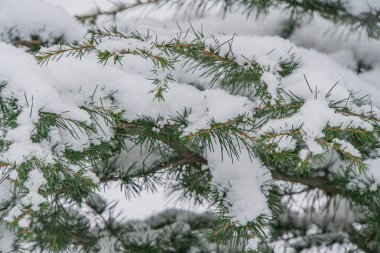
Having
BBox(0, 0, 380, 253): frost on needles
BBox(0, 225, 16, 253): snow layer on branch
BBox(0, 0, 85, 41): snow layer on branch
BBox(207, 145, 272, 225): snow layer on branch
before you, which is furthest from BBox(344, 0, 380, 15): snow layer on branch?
BBox(0, 225, 16, 253): snow layer on branch

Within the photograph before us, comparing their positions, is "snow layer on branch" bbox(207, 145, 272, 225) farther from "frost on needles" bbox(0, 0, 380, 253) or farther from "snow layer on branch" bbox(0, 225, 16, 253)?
"snow layer on branch" bbox(0, 225, 16, 253)

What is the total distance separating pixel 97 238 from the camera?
2.27 meters

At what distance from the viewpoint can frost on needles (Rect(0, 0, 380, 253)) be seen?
122 centimetres

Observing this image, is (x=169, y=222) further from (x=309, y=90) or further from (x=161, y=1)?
(x=309, y=90)

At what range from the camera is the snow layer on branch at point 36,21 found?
1959 mm

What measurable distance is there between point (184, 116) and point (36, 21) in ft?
3.02

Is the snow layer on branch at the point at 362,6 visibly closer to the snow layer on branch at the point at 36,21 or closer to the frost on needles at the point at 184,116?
the frost on needles at the point at 184,116

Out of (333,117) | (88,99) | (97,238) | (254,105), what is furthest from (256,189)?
(97,238)

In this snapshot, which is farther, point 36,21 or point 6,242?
point 36,21

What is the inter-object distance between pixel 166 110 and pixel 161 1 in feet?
2.63

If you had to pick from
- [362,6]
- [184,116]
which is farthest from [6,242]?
[362,6]

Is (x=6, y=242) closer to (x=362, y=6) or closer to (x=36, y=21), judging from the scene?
(x=36, y=21)

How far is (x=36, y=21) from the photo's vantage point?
6.67 ft

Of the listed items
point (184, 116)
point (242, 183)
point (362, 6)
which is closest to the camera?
point (184, 116)
